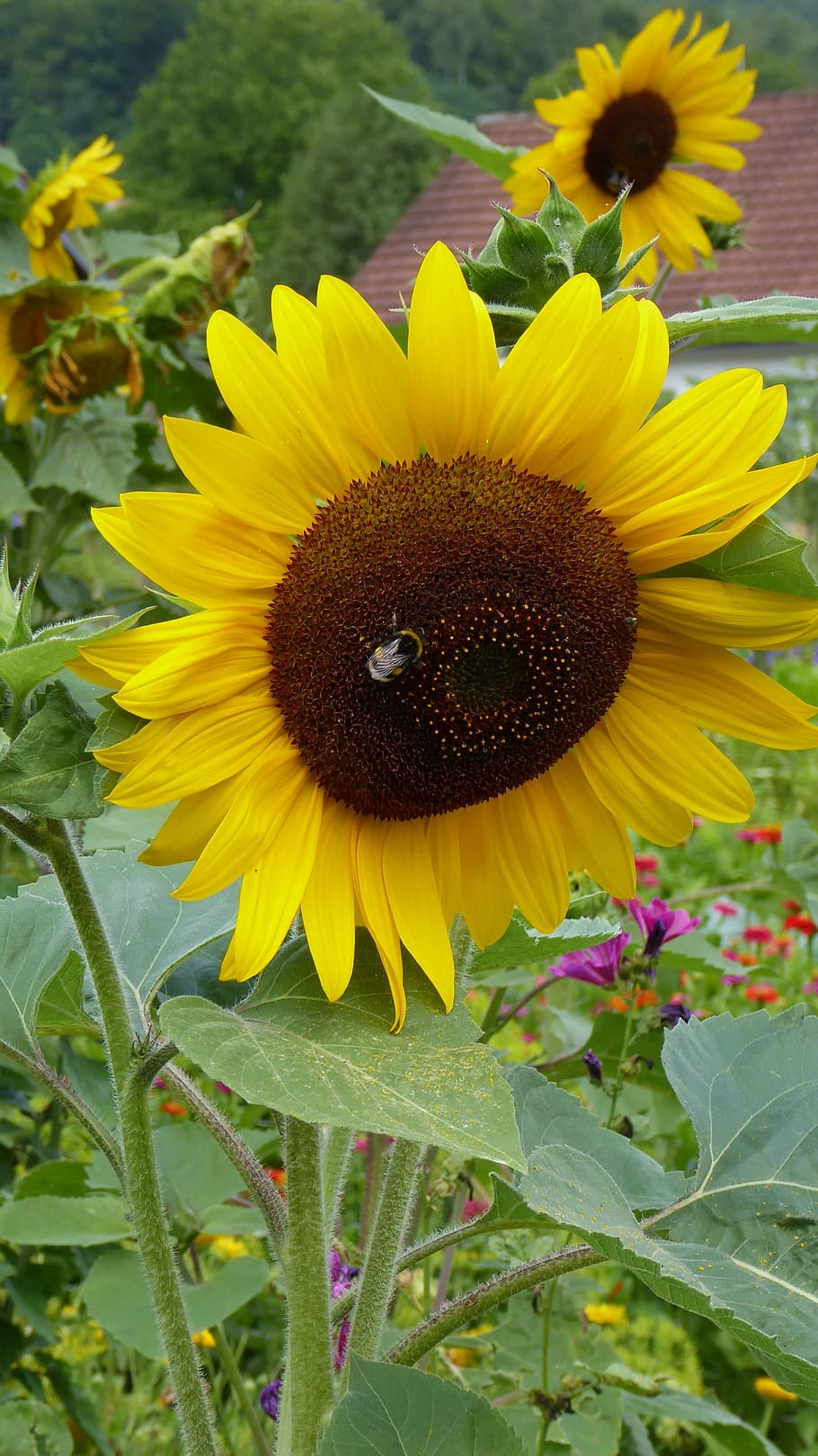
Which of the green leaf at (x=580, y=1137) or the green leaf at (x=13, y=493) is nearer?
the green leaf at (x=580, y=1137)

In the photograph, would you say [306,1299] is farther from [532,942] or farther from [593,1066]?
[593,1066]

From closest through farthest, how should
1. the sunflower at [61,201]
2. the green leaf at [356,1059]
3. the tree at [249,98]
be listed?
the green leaf at [356,1059], the sunflower at [61,201], the tree at [249,98]

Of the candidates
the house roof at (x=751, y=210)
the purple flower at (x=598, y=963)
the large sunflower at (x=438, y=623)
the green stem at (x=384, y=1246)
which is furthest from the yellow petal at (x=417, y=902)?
the house roof at (x=751, y=210)

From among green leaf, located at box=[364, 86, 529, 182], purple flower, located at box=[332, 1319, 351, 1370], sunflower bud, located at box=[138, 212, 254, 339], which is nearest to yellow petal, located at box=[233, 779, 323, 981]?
purple flower, located at box=[332, 1319, 351, 1370]

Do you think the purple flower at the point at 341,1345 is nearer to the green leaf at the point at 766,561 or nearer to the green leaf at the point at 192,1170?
the green leaf at the point at 192,1170

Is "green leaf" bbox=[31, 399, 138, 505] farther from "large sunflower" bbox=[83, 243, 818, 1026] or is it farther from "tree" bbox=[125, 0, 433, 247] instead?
"tree" bbox=[125, 0, 433, 247]
